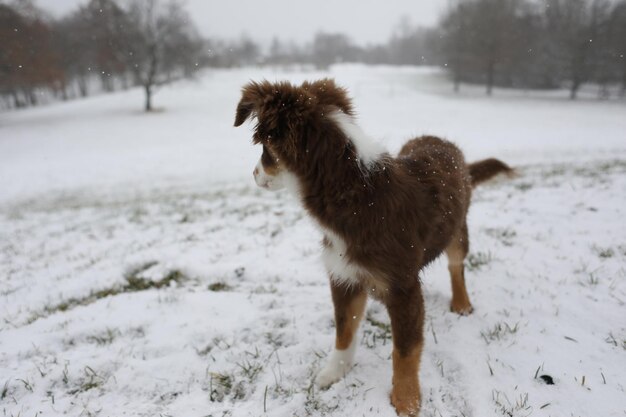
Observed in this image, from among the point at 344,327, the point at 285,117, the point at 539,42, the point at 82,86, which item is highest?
the point at 82,86

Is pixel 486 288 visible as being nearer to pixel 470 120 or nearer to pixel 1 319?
pixel 1 319

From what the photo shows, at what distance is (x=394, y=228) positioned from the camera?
2295 millimetres

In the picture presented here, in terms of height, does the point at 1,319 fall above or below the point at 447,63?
below

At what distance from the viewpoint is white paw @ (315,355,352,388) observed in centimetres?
267

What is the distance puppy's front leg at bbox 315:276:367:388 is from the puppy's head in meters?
0.99

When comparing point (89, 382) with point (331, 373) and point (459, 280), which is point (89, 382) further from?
point (459, 280)

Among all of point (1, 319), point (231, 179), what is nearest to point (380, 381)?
point (1, 319)

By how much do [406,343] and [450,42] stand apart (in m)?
42.0

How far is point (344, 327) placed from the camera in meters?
2.77

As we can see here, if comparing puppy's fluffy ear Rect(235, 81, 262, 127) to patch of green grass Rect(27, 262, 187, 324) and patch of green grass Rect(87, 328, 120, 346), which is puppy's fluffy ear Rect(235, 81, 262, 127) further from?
patch of green grass Rect(27, 262, 187, 324)

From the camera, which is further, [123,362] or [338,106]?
[123,362]

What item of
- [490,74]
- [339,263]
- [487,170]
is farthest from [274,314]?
[490,74]

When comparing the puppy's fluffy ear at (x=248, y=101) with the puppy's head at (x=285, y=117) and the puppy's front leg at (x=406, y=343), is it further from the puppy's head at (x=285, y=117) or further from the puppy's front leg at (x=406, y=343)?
the puppy's front leg at (x=406, y=343)

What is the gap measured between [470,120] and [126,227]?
24541 mm
